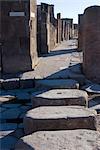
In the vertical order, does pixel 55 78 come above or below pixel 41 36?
below

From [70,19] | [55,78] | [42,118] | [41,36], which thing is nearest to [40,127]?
[42,118]

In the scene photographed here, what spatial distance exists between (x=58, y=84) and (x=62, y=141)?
11.9 ft

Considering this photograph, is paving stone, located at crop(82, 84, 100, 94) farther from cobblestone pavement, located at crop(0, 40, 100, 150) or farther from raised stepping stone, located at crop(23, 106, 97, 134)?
raised stepping stone, located at crop(23, 106, 97, 134)

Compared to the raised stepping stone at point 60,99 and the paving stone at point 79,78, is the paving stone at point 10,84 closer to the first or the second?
the paving stone at point 79,78

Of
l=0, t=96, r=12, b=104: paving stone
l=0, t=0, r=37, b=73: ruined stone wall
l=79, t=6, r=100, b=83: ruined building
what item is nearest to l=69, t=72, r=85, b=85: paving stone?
l=79, t=6, r=100, b=83: ruined building

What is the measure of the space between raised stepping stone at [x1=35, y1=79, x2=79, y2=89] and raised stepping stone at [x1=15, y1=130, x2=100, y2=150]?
10.2ft

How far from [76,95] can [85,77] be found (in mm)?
2800

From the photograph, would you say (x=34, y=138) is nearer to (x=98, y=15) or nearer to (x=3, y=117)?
(x=3, y=117)

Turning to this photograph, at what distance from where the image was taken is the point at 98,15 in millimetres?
8539

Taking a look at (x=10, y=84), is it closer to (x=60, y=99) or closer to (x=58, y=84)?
(x=58, y=84)

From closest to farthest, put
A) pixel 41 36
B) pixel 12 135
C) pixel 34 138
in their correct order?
pixel 34 138 → pixel 12 135 → pixel 41 36

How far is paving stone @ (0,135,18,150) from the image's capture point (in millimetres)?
4469

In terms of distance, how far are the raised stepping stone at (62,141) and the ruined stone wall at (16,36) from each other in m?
5.50

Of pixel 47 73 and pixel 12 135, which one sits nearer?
pixel 12 135
